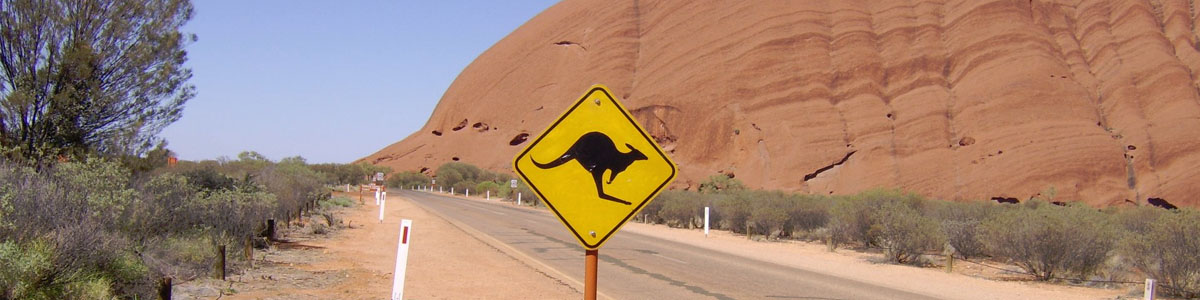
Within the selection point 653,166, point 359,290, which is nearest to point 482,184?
point 359,290

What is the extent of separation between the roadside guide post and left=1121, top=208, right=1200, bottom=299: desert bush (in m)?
13.3

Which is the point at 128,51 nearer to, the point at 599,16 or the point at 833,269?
the point at 833,269

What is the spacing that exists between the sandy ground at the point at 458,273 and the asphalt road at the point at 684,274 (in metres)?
0.65

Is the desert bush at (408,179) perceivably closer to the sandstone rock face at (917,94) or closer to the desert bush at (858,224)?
the sandstone rock face at (917,94)

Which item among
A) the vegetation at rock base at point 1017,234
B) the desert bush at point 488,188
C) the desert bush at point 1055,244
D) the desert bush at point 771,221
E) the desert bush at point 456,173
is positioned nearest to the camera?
the vegetation at rock base at point 1017,234

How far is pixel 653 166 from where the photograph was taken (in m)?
3.91

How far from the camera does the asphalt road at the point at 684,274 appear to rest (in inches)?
483

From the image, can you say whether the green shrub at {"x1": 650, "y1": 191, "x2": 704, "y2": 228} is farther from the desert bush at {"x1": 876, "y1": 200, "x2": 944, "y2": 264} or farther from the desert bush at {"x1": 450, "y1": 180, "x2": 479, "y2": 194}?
the desert bush at {"x1": 450, "y1": 180, "x2": 479, "y2": 194}

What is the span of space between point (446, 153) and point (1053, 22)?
5841cm

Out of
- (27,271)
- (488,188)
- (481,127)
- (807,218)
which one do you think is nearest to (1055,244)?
(807,218)

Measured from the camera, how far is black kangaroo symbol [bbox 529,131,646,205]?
3.83 meters

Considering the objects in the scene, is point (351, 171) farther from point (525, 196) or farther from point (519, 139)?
point (525, 196)

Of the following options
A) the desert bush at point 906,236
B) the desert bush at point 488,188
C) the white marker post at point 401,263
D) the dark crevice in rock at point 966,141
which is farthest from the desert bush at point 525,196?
the white marker post at point 401,263

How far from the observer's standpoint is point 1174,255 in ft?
44.5
